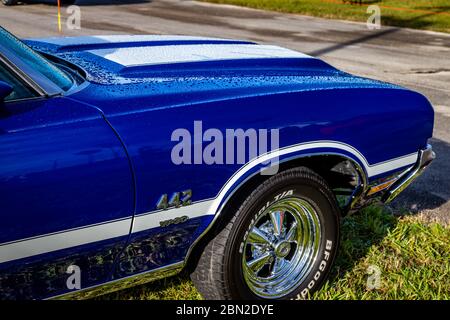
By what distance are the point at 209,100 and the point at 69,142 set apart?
639mm

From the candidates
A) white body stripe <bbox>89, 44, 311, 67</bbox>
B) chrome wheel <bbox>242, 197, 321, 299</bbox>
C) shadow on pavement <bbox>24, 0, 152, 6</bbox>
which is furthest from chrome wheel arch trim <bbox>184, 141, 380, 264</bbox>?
shadow on pavement <bbox>24, 0, 152, 6</bbox>

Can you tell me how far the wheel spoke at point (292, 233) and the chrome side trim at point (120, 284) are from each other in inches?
26.6

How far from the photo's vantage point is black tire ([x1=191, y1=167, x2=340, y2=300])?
8.66 ft

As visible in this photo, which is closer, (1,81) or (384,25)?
(1,81)

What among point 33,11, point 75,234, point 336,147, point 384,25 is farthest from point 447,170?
point 33,11

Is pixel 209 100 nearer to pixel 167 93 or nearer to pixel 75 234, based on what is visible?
pixel 167 93

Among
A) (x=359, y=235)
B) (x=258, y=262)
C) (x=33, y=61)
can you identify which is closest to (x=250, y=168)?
(x=258, y=262)

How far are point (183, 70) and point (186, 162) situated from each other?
64cm

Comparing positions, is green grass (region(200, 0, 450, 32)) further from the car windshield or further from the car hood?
the car windshield

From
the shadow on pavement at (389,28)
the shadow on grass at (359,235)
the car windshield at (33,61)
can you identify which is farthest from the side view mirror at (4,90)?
the shadow on pavement at (389,28)

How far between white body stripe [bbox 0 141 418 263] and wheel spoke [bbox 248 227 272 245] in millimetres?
380

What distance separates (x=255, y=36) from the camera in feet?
44.0

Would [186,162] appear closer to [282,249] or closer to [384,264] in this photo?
[282,249]

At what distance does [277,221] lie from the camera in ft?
9.65
